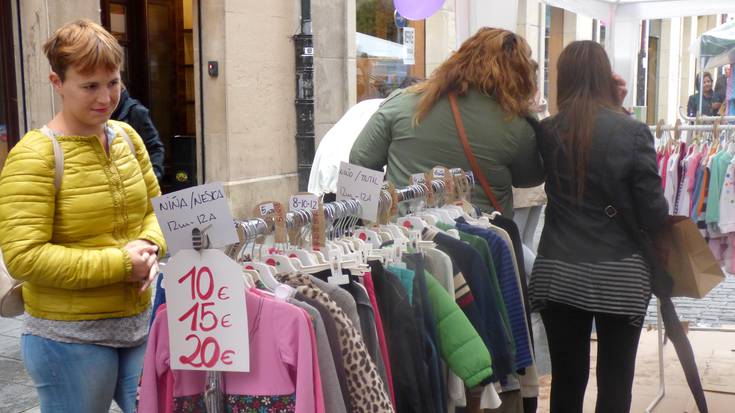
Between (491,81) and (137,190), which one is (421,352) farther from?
(491,81)

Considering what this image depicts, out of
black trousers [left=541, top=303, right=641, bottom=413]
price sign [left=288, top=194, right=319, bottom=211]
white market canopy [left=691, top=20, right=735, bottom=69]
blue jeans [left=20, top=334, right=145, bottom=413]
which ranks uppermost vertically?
white market canopy [left=691, top=20, right=735, bottom=69]

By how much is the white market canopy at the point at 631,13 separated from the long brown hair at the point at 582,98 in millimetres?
3282

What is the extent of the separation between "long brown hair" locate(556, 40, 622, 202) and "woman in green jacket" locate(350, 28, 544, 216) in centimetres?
21

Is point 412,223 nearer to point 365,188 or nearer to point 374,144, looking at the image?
point 365,188

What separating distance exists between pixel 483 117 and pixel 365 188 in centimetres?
101

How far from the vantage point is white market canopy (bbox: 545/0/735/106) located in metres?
6.86

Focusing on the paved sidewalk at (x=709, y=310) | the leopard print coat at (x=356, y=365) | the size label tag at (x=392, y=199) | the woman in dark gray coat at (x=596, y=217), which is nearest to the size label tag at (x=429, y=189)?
the size label tag at (x=392, y=199)

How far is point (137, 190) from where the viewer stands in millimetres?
2873

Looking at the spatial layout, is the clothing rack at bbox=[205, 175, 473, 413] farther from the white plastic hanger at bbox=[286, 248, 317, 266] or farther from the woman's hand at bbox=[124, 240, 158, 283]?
the woman's hand at bbox=[124, 240, 158, 283]

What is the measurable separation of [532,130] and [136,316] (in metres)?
1.83

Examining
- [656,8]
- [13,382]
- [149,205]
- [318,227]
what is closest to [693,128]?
[656,8]

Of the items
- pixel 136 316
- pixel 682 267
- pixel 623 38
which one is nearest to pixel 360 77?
pixel 623 38

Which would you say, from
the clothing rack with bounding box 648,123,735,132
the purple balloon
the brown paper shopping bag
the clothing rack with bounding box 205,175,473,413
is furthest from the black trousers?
the purple balloon

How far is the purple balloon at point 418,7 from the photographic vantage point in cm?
612
